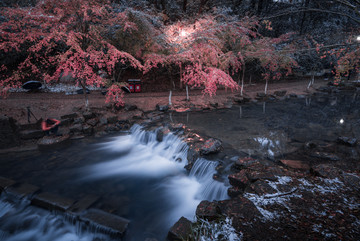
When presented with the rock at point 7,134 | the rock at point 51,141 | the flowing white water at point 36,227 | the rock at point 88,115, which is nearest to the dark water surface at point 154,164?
the flowing white water at point 36,227

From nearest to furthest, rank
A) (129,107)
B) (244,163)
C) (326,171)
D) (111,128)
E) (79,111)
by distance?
(326,171) < (244,163) < (111,128) < (79,111) < (129,107)

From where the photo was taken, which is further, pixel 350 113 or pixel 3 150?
pixel 350 113

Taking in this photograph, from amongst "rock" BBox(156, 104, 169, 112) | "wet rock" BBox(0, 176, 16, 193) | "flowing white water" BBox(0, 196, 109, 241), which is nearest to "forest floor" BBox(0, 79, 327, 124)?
"rock" BBox(156, 104, 169, 112)

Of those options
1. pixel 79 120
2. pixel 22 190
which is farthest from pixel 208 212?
pixel 79 120

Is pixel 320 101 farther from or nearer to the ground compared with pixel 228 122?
farther from the ground

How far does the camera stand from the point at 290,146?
8.61 m

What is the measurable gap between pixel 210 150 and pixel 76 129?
26.2 feet

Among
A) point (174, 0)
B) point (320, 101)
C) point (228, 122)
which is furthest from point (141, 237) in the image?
point (174, 0)

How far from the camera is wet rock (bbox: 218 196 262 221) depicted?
4.27 m

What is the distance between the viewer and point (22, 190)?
611cm

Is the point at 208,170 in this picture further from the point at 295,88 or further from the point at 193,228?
the point at 295,88

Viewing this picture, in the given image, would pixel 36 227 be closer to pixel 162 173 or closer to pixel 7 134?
pixel 162 173

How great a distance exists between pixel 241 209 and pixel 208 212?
83cm

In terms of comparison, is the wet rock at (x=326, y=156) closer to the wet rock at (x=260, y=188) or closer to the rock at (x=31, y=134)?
the wet rock at (x=260, y=188)
